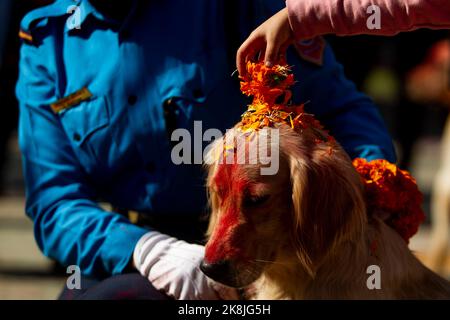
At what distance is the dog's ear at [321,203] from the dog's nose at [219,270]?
0.19 m

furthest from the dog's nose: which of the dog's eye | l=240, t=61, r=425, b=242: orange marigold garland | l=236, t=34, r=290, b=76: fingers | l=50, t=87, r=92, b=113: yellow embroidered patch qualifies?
l=50, t=87, r=92, b=113: yellow embroidered patch

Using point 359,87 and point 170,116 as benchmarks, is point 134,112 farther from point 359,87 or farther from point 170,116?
point 359,87

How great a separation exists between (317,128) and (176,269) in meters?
0.53

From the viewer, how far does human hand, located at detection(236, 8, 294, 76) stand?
7.37 ft

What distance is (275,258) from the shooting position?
2.35 meters

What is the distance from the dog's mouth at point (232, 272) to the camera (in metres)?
2.24

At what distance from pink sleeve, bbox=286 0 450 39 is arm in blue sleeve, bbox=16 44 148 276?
2.68 ft

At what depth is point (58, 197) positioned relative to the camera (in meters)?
2.74

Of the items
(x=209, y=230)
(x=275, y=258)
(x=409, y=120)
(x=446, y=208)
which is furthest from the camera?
(x=409, y=120)

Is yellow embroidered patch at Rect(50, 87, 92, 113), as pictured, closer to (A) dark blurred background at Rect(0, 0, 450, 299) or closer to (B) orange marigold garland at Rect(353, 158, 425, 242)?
(B) orange marigold garland at Rect(353, 158, 425, 242)

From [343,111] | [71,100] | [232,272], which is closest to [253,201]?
[232,272]
